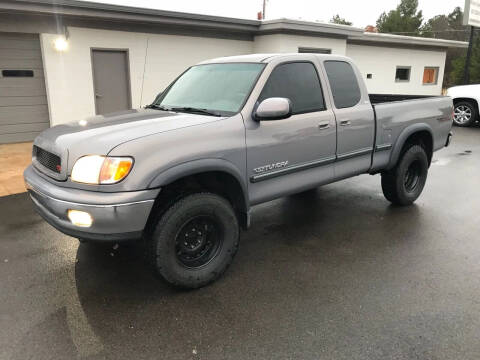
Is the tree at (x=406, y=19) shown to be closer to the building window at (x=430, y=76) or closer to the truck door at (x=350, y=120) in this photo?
the building window at (x=430, y=76)

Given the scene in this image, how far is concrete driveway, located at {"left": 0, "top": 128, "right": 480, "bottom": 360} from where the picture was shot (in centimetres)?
271

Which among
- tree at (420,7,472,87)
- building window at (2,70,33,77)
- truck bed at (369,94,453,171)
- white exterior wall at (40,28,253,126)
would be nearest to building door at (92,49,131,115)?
white exterior wall at (40,28,253,126)

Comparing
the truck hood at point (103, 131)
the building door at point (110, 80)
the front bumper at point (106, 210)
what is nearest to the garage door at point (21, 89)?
the building door at point (110, 80)

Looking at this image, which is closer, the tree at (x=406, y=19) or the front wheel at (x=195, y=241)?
the front wheel at (x=195, y=241)

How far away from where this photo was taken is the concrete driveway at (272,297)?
2709mm

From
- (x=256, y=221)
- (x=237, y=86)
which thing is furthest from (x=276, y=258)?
(x=237, y=86)

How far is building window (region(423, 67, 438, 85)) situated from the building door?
16.3 metres

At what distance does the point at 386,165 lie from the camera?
5137mm

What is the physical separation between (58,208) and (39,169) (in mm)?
692

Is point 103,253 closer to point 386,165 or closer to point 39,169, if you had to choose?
Result: point 39,169

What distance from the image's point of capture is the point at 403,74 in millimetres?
20031

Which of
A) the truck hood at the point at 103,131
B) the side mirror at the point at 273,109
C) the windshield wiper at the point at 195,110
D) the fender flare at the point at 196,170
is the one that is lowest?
the fender flare at the point at 196,170

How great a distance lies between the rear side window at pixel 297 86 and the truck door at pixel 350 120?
0.24 m

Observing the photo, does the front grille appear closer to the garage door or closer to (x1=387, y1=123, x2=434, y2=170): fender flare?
(x1=387, y1=123, x2=434, y2=170): fender flare
